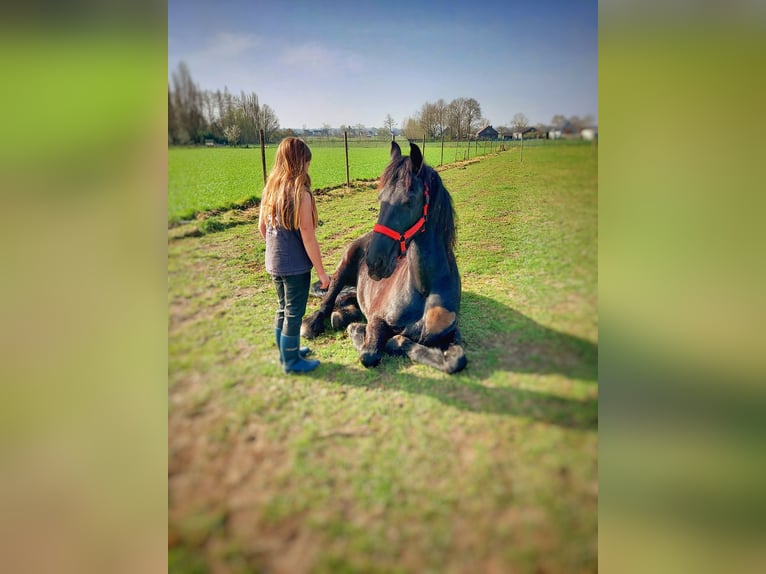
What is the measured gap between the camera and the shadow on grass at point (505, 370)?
111 inches

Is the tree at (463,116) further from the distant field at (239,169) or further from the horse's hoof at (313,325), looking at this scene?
the horse's hoof at (313,325)

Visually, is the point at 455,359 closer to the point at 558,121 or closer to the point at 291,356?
the point at 291,356

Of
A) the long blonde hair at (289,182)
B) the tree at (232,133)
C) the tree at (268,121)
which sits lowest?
the long blonde hair at (289,182)

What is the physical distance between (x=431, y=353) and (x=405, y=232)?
1040mm

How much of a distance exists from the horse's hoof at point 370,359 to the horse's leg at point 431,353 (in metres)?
0.17

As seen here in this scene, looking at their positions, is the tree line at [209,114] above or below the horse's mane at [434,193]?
above

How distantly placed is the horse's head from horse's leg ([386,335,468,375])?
28.0 inches

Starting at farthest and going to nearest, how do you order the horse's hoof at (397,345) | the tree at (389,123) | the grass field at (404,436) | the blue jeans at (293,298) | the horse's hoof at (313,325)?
the tree at (389,123), the horse's hoof at (313,325), the horse's hoof at (397,345), the blue jeans at (293,298), the grass field at (404,436)
